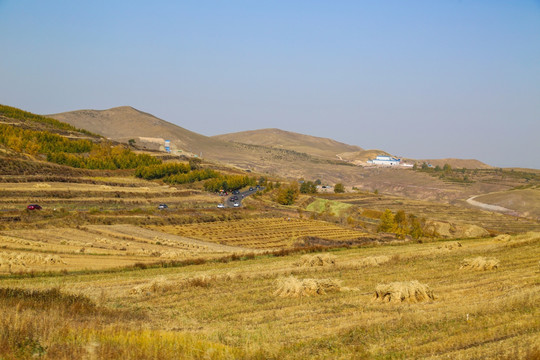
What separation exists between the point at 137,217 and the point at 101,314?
5557cm

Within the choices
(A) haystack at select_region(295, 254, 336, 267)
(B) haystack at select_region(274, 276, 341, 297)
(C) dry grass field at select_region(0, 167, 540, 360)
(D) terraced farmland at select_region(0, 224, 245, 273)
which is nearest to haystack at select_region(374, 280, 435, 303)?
(C) dry grass field at select_region(0, 167, 540, 360)

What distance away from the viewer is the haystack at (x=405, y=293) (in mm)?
18734

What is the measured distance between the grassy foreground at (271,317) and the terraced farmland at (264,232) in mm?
35946

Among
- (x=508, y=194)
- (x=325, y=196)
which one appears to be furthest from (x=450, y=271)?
(x=508, y=194)

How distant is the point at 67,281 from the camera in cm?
2577

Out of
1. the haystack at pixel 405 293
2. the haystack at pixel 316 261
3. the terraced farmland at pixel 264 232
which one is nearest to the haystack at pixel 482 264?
the haystack at pixel 405 293

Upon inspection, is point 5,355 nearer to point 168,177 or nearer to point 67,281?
point 67,281

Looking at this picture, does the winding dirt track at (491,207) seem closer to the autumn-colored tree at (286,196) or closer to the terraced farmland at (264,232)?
the autumn-colored tree at (286,196)

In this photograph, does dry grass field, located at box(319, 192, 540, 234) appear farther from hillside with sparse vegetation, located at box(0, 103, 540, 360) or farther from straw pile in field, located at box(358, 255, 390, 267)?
straw pile in field, located at box(358, 255, 390, 267)

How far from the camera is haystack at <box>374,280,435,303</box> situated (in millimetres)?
18734

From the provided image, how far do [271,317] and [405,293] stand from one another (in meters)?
4.83

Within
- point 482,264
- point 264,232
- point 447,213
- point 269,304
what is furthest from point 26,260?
point 447,213

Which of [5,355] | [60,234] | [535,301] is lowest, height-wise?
[60,234]

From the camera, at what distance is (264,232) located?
71500 mm
